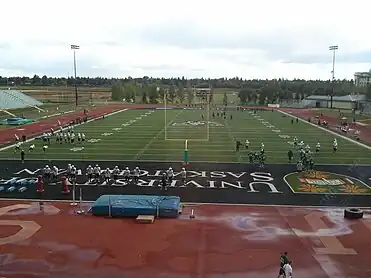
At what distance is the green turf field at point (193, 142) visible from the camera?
3105 centimetres

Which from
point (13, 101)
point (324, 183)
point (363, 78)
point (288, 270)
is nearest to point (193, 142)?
point (324, 183)

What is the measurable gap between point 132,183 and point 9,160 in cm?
1084

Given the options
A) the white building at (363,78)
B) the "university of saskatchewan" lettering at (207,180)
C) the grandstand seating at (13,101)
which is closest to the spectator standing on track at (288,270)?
the "university of saskatchewan" lettering at (207,180)

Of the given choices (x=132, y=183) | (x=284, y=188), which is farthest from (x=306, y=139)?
(x=132, y=183)

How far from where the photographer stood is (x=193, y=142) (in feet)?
126

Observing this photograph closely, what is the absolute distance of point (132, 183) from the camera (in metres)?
22.9

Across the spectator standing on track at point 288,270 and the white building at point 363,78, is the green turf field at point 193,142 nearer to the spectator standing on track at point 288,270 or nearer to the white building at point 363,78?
the spectator standing on track at point 288,270

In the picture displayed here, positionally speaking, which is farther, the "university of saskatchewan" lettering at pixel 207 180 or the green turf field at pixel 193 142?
the green turf field at pixel 193 142

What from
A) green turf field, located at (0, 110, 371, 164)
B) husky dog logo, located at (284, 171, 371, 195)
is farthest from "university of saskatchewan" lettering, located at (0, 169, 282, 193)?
green turf field, located at (0, 110, 371, 164)

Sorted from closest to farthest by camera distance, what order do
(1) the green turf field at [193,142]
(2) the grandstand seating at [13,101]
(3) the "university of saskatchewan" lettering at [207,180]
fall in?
(3) the "university of saskatchewan" lettering at [207,180] → (1) the green turf field at [193,142] → (2) the grandstand seating at [13,101]

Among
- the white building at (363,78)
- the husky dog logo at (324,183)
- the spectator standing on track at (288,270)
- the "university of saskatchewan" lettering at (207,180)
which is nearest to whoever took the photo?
the spectator standing on track at (288,270)

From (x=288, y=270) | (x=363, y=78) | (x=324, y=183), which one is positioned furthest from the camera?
(x=363, y=78)

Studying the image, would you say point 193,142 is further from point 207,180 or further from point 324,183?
point 324,183

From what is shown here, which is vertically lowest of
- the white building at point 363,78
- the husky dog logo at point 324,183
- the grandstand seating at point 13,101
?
the husky dog logo at point 324,183
